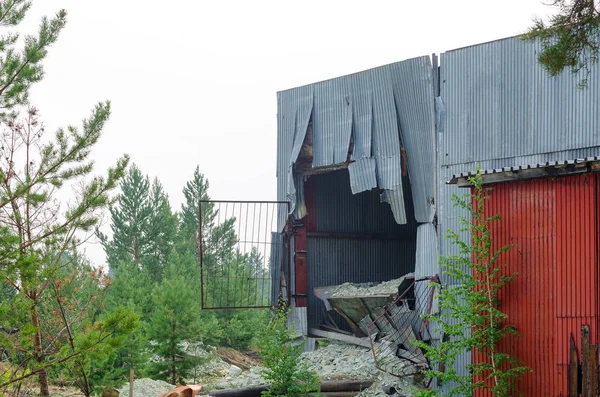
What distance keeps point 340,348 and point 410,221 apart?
519 cm

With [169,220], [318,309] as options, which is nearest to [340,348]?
[318,309]

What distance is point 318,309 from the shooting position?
987 inches

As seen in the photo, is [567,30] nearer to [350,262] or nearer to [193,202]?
[350,262]

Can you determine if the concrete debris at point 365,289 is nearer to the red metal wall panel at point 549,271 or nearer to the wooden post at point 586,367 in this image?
the red metal wall panel at point 549,271

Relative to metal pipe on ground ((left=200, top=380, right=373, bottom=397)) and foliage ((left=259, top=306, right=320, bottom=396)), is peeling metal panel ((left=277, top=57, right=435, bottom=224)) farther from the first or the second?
foliage ((left=259, top=306, right=320, bottom=396))

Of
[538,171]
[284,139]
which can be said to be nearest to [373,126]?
[284,139]

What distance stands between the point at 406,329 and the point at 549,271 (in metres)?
6.26

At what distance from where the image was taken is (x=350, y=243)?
84.5ft

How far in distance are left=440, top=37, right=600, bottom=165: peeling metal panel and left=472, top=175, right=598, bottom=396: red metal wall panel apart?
312 centimetres

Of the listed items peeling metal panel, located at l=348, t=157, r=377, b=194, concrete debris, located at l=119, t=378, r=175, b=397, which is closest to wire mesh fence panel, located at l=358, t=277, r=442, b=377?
peeling metal panel, located at l=348, t=157, r=377, b=194

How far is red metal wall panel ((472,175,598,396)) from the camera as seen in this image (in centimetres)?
1442

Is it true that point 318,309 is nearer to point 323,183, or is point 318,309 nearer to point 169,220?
point 323,183

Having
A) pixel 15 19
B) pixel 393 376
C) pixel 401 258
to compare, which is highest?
pixel 15 19

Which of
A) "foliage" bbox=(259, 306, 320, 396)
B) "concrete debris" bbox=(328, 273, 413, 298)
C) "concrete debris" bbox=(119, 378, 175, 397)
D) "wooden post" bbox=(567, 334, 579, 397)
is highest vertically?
"concrete debris" bbox=(328, 273, 413, 298)
